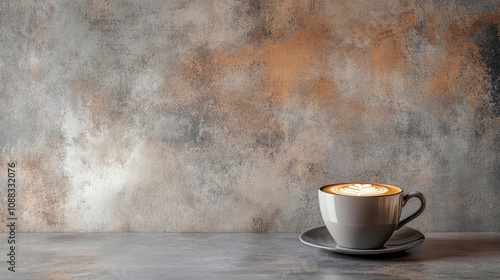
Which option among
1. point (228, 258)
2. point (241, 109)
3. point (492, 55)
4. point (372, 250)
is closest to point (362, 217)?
point (372, 250)

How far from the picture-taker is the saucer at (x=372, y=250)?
1.11 meters

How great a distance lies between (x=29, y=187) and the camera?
1376 mm

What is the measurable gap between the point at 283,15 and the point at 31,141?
2.15 feet

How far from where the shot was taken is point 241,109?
1353mm

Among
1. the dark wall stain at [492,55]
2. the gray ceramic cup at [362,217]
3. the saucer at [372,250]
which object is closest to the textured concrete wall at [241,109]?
the dark wall stain at [492,55]

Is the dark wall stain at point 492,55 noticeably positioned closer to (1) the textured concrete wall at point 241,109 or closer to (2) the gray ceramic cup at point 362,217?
Answer: (1) the textured concrete wall at point 241,109

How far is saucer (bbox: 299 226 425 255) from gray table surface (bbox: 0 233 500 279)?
0.02 meters

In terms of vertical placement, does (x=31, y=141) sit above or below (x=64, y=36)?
below

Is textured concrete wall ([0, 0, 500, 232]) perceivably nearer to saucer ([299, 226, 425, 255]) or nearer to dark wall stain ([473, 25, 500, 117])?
dark wall stain ([473, 25, 500, 117])

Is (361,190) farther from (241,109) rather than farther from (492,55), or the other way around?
(492,55)

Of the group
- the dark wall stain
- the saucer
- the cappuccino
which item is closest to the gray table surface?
the saucer

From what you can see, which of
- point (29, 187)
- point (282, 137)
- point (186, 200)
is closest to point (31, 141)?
point (29, 187)

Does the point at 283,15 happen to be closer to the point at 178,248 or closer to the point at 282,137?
the point at 282,137

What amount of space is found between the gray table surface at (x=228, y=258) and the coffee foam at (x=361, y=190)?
0.12 meters
